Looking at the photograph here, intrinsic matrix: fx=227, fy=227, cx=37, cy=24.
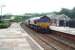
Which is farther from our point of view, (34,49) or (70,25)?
(70,25)

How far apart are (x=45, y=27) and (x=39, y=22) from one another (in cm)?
191

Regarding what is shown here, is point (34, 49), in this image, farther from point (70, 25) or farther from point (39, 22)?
point (70, 25)

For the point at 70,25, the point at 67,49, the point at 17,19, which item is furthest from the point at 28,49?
the point at 17,19

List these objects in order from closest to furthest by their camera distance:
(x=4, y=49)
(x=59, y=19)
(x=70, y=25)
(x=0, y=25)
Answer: (x=4, y=49) < (x=70, y=25) < (x=0, y=25) < (x=59, y=19)

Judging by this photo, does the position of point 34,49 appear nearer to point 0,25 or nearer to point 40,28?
point 40,28

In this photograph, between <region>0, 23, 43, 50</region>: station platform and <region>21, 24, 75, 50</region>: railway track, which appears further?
<region>0, 23, 43, 50</region>: station platform

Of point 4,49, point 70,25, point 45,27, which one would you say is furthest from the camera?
point 70,25

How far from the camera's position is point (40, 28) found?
38969mm

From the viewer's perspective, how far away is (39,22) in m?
40.0

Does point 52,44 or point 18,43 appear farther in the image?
point 18,43

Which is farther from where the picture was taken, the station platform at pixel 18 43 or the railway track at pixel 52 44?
the station platform at pixel 18 43

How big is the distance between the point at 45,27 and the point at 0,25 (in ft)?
93.6

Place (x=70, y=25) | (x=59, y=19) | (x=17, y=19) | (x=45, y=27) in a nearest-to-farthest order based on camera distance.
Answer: (x=45, y=27) < (x=70, y=25) < (x=59, y=19) < (x=17, y=19)

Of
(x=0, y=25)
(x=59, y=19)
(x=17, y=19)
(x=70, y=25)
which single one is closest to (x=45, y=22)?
(x=70, y=25)
